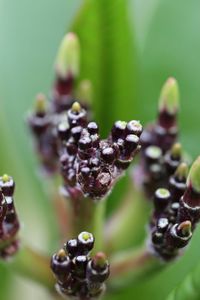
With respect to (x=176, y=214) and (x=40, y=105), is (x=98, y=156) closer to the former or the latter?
(x=176, y=214)

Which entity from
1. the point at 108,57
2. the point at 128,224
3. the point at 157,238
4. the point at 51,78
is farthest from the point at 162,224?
the point at 51,78

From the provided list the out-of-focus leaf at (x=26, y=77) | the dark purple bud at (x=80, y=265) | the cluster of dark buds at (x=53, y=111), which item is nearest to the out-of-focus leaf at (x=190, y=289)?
the dark purple bud at (x=80, y=265)

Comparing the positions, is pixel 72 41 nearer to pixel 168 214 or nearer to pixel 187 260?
pixel 168 214

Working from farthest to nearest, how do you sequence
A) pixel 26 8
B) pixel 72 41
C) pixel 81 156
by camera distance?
pixel 26 8 < pixel 72 41 < pixel 81 156

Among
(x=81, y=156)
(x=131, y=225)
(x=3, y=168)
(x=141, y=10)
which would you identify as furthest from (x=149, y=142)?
(x=141, y=10)

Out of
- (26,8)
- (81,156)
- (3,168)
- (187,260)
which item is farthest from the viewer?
(26,8)

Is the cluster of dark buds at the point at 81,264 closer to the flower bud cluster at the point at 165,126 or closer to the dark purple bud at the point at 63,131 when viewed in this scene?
the dark purple bud at the point at 63,131

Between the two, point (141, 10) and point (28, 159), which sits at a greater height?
point (141, 10)

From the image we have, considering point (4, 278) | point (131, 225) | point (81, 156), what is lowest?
point (4, 278)
